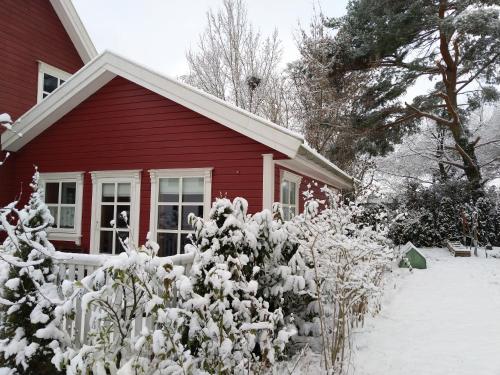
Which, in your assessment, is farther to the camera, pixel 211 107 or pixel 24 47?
pixel 24 47

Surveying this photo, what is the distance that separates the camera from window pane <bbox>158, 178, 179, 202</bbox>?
670 cm

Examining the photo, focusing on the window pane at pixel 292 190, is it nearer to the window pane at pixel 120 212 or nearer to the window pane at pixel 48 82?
the window pane at pixel 120 212

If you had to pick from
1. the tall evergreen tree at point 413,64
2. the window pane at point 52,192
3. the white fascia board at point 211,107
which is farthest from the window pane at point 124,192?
the tall evergreen tree at point 413,64

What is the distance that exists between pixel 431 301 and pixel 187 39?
19.6m

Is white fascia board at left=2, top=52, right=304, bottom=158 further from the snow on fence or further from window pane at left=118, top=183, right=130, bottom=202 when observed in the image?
the snow on fence

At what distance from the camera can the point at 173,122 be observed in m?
6.63

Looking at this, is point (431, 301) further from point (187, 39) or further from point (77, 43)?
point (187, 39)

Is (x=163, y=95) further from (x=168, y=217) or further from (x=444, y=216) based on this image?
(x=444, y=216)

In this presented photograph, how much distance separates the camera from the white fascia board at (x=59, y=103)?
6.95 metres

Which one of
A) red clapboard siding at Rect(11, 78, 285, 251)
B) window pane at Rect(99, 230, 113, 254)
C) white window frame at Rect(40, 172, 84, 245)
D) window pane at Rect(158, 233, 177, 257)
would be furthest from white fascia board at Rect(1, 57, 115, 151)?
window pane at Rect(158, 233, 177, 257)

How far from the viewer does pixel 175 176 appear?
6.67 m

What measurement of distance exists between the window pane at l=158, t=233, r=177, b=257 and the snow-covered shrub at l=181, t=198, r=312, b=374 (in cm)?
295

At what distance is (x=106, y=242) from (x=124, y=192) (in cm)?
107

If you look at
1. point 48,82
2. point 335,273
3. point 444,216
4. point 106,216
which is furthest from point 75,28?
point 444,216
